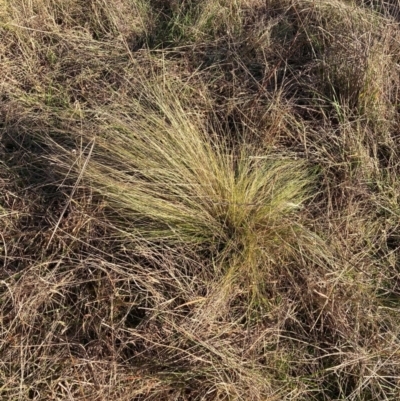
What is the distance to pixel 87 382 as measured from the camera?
145 cm

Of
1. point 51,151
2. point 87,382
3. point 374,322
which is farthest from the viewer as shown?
point 51,151

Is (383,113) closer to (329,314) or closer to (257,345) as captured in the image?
(329,314)

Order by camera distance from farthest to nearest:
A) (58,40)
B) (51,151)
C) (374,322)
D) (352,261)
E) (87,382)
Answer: (58,40) < (51,151) < (352,261) < (374,322) < (87,382)

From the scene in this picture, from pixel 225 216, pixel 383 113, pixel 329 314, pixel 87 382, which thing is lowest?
pixel 87 382

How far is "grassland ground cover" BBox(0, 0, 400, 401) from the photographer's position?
1.50m

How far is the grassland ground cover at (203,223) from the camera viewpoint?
150 centimetres

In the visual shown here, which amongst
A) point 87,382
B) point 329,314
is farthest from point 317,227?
point 87,382

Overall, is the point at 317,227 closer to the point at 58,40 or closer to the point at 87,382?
the point at 87,382

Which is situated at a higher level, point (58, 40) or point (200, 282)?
point (58, 40)

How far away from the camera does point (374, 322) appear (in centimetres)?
157

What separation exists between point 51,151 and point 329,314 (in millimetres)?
1133

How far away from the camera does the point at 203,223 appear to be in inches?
66.3

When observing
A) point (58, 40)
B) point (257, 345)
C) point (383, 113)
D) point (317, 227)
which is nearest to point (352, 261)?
point (317, 227)

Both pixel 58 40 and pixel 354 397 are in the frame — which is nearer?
pixel 354 397
